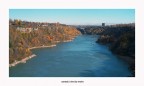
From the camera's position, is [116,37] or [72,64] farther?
[116,37]

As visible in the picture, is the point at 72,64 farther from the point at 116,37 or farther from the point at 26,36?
the point at 116,37

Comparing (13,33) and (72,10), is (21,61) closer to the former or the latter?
(13,33)

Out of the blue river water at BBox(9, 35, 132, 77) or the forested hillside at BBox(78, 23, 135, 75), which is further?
the forested hillside at BBox(78, 23, 135, 75)

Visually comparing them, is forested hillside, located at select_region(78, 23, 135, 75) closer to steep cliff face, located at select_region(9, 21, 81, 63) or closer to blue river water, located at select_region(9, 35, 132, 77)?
blue river water, located at select_region(9, 35, 132, 77)

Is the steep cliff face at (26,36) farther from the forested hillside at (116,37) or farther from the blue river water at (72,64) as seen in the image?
the forested hillside at (116,37)

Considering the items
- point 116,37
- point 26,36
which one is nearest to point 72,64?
point 26,36

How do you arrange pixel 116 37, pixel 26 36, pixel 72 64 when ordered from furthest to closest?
1. pixel 116 37
2. pixel 26 36
3. pixel 72 64
